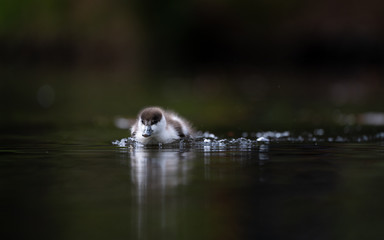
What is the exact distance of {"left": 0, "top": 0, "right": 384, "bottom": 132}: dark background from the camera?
23.4m

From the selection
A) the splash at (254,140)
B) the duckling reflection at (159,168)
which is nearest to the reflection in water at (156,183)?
the duckling reflection at (159,168)

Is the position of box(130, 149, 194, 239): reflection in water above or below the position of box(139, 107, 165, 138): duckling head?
below

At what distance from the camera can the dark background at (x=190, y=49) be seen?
23422 millimetres

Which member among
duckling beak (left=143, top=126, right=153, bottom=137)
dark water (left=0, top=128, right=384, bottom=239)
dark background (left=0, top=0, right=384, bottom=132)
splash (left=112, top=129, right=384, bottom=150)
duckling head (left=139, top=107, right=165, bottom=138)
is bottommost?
dark water (left=0, top=128, right=384, bottom=239)

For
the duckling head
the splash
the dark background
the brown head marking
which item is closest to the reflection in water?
the duckling head

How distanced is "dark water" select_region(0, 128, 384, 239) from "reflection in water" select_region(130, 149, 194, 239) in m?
0.01

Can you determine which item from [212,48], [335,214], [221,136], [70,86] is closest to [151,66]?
[212,48]

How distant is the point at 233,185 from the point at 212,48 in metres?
32.9

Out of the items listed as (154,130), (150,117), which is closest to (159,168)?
(154,130)

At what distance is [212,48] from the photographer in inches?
1554

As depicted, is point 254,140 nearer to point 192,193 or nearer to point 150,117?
point 150,117

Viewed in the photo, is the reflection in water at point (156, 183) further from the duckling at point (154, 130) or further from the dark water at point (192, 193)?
the duckling at point (154, 130)

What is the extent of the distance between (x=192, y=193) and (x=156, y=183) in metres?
0.59

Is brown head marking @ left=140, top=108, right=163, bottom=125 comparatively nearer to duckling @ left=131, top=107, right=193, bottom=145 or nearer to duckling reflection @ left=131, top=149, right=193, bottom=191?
duckling @ left=131, top=107, right=193, bottom=145
